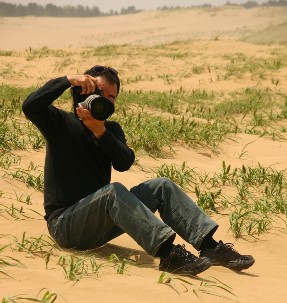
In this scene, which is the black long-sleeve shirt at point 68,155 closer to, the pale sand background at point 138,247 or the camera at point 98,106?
the camera at point 98,106

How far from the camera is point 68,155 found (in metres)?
3.47

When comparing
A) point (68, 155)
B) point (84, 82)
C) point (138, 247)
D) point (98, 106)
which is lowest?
point (138, 247)

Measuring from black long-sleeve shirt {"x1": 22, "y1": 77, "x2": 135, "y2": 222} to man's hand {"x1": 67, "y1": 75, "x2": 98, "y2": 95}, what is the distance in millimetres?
43

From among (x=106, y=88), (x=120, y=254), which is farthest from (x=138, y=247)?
(x=106, y=88)

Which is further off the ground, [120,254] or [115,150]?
[115,150]

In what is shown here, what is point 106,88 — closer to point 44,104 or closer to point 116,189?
point 44,104

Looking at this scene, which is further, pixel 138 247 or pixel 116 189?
pixel 138 247

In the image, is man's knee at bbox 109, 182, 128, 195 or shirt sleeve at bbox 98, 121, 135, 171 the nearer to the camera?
man's knee at bbox 109, 182, 128, 195

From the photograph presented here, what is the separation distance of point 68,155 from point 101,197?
0.36 metres

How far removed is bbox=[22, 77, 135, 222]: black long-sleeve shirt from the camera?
3.43m

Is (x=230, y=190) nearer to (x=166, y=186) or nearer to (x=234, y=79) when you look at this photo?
(x=166, y=186)

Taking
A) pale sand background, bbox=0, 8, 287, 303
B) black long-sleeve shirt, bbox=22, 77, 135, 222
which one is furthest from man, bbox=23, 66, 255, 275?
pale sand background, bbox=0, 8, 287, 303

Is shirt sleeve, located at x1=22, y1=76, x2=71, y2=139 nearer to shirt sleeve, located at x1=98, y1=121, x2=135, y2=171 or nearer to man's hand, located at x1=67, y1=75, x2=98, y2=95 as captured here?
man's hand, located at x1=67, y1=75, x2=98, y2=95

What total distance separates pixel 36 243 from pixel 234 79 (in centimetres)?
1054
